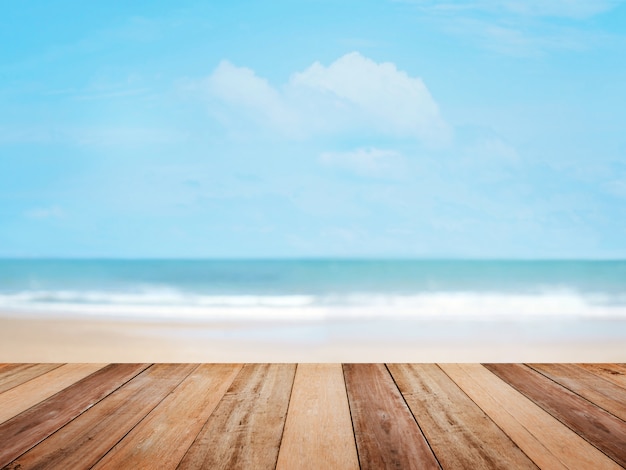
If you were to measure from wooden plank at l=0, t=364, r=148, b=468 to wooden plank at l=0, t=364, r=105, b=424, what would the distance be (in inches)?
1.0

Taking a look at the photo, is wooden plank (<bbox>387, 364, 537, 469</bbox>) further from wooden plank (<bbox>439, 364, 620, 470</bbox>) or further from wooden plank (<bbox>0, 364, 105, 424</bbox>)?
wooden plank (<bbox>0, 364, 105, 424</bbox>)

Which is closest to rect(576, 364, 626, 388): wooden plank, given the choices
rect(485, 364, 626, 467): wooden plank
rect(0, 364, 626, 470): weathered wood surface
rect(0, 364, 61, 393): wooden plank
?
rect(0, 364, 626, 470): weathered wood surface

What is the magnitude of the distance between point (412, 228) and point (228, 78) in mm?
5464

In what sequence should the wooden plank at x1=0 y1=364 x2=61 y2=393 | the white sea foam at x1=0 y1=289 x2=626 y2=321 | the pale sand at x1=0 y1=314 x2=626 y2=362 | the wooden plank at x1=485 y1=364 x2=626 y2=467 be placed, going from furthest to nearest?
1. the white sea foam at x1=0 y1=289 x2=626 y2=321
2. the pale sand at x1=0 y1=314 x2=626 y2=362
3. the wooden plank at x1=0 y1=364 x2=61 y2=393
4. the wooden plank at x1=485 y1=364 x2=626 y2=467

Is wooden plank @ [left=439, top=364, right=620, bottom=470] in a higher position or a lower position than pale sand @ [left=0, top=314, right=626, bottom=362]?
lower

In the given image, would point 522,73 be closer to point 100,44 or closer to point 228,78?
point 228,78

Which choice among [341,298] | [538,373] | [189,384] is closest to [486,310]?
[341,298]

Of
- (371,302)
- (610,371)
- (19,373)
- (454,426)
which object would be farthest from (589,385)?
(371,302)

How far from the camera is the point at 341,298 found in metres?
5.66

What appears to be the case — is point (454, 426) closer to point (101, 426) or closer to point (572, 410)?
point (572, 410)

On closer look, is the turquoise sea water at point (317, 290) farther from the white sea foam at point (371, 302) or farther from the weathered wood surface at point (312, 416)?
the weathered wood surface at point (312, 416)

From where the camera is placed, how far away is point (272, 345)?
2215 mm

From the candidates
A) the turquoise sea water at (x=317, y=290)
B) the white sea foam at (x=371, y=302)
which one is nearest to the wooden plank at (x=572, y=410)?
the turquoise sea water at (x=317, y=290)

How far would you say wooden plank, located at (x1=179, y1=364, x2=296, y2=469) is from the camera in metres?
0.99
